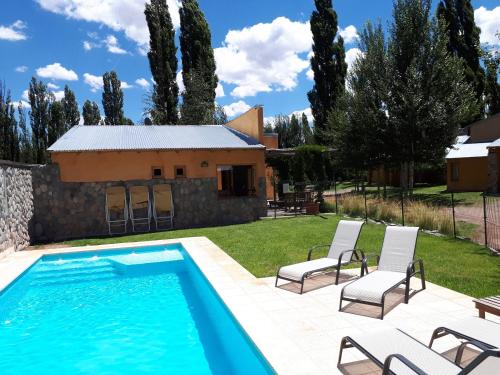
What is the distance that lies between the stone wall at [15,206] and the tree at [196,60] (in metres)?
20.1

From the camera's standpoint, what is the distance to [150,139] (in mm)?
18062

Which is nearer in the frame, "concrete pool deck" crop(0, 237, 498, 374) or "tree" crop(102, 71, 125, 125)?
"concrete pool deck" crop(0, 237, 498, 374)

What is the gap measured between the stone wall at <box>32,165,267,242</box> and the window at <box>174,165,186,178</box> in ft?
2.26

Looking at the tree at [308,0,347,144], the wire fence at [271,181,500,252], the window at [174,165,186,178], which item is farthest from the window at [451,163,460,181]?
the window at [174,165,186,178]

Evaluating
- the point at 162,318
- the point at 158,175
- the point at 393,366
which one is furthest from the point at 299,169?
the point at 393,366

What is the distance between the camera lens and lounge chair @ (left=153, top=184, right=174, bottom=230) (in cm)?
1673

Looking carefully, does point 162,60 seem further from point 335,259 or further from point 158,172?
point 335,259

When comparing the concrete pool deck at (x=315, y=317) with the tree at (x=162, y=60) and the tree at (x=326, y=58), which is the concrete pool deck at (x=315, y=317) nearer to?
the tree at (x=162, y=60)

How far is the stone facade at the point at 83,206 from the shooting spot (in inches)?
567

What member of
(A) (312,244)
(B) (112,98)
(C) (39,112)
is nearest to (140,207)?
(A) (312,244)

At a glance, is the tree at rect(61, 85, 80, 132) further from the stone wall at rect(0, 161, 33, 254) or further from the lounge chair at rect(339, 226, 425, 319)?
the lounge chair at rect(339, 226, 425, 319)

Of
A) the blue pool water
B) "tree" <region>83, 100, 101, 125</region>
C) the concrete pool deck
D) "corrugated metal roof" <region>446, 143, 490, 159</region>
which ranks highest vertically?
"tree" <region>83, 100, 101, 125</region>

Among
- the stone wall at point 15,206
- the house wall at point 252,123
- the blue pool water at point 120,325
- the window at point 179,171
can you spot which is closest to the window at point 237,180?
the house wall at point 252,123

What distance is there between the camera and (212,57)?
115 ft
